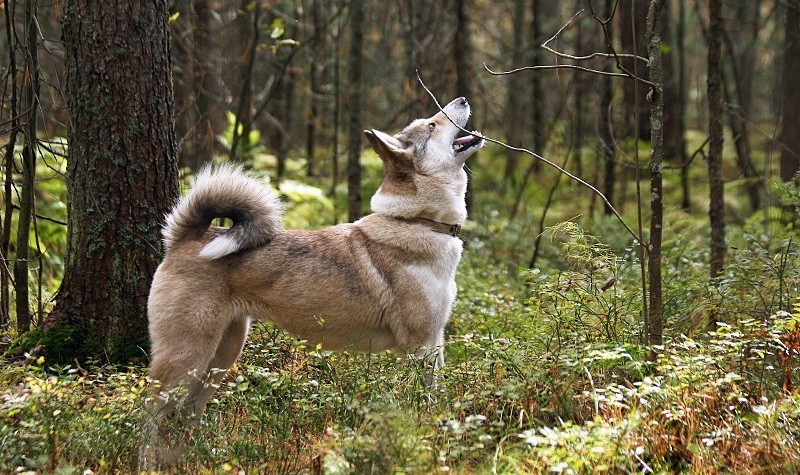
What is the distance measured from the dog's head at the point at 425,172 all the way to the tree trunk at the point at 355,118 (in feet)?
10.7

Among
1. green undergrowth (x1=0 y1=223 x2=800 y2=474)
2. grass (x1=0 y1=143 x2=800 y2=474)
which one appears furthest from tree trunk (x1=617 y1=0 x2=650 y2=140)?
green undergrowth (x1=0 y1=223 x2=800 y2=474)

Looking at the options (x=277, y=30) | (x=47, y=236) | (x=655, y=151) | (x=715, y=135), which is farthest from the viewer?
(x=47, y=236)

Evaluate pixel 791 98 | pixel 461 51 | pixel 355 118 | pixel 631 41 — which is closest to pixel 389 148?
pixel 355 118

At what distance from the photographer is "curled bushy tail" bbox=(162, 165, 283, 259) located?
17.1 feet

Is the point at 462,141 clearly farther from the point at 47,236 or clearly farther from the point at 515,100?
the point at 515,100

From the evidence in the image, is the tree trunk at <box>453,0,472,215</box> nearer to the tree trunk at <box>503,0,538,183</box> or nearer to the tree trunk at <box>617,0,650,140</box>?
the tree trunk at <box>617,0,650,140</box>

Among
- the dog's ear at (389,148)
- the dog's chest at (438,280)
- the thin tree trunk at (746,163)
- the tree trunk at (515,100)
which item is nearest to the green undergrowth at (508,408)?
the dog's chest at (438,280)

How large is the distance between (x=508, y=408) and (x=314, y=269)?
1.73 metres

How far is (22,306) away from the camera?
5957mm

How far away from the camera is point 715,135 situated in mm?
7520

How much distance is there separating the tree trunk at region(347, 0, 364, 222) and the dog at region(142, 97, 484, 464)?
10.7ft

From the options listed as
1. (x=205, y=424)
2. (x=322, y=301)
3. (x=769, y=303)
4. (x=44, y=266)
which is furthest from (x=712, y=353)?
(x=44, y=266)

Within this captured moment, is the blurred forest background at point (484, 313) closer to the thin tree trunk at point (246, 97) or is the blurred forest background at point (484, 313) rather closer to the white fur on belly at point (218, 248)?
the thin tree trunk at point (246, 97)

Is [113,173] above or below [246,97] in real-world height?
below
